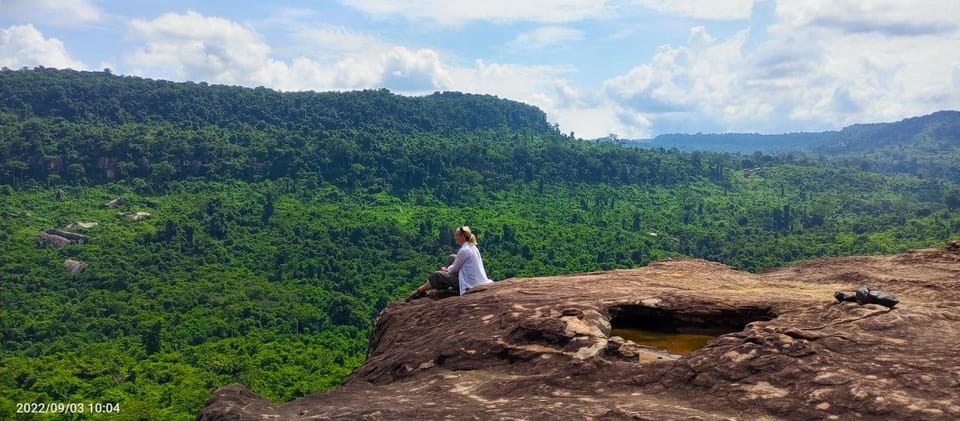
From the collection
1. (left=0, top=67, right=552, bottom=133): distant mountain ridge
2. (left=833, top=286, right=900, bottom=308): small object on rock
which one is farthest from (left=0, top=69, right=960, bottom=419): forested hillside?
(left=833, top=286, right=900, bottom=308): small object on rock

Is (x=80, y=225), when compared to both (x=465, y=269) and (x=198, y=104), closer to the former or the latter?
(x=198, y=104)

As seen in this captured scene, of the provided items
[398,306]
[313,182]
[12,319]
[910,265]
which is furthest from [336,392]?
[313,182]

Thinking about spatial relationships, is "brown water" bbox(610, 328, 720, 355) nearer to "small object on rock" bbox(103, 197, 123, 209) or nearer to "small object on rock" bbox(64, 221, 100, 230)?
"small object on rock" bbox(64, 221, 100, 230)

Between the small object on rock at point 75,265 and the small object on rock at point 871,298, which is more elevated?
the small object on rock at point 871,298

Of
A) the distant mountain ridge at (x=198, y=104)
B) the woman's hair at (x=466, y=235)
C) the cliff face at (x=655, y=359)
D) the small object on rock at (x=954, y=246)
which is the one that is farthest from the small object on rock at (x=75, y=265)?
the small object on rock at (x=954, y=246)

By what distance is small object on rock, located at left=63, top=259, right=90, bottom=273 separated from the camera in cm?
8106

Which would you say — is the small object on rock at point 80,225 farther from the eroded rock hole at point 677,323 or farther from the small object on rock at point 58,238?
the eroded rock hole at point 677,323

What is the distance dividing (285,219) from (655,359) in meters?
102

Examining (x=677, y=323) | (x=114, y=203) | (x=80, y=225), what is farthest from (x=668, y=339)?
(x=114, y=203)

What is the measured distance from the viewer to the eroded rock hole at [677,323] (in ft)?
36.2

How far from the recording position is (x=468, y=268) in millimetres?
13750
